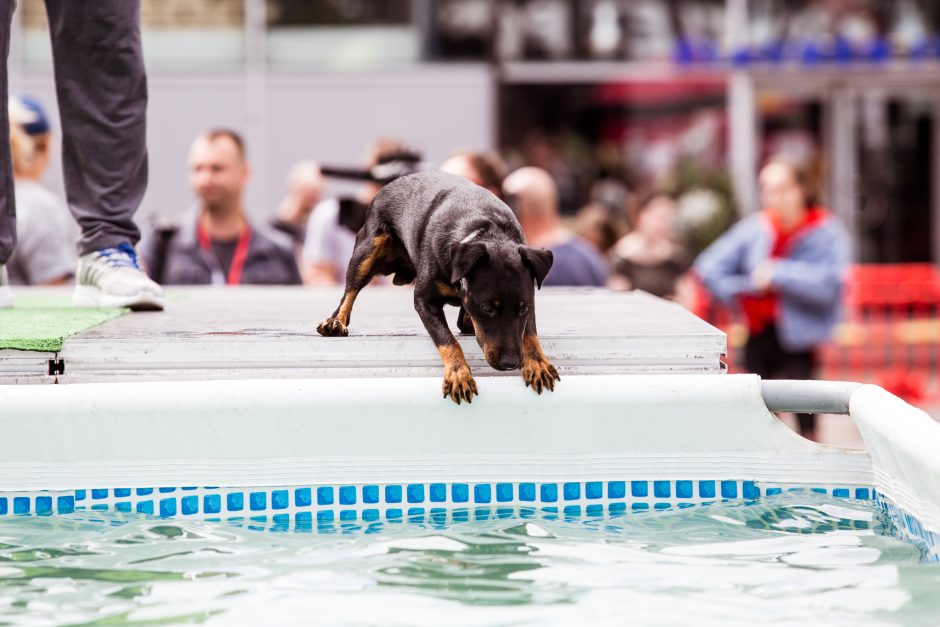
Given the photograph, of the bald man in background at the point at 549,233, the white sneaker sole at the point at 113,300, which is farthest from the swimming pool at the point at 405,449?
the bald man in background at the point at 549,233

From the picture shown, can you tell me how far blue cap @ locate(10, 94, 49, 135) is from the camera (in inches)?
240

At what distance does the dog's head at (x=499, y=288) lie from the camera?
329 centimetres

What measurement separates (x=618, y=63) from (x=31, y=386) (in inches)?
442

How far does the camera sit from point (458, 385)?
10.7 ft

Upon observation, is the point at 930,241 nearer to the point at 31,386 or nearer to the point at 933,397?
the point at 933,397

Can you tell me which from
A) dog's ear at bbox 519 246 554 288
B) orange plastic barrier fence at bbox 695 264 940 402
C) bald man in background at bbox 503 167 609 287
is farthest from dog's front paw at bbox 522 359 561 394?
orange plastic barrier fence at bbox 695 264 940 402

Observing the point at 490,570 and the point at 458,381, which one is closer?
the point at 490,570

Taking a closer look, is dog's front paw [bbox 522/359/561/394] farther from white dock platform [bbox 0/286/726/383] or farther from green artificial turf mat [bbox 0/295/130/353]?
green artificial turf mat [bbox 0/295/130/353]

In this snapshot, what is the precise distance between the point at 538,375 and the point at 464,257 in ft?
1.13

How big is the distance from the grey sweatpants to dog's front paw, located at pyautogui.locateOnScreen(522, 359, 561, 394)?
1805mm

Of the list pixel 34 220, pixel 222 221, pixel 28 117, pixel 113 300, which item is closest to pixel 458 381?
pixel 113 300

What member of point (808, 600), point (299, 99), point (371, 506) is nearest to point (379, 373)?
point (371, 506)

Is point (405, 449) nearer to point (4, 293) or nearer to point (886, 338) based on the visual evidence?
point (4, 293)

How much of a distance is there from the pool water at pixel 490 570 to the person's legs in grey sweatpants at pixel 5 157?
1.36 m
